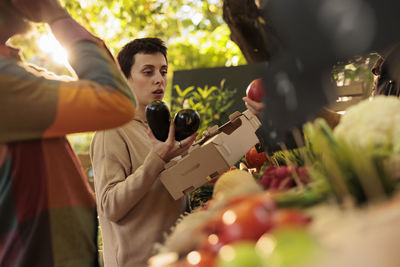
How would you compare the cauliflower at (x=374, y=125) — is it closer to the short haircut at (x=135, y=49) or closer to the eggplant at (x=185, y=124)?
the eggplant at (x=185, y=124)

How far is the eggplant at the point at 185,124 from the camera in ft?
6.27

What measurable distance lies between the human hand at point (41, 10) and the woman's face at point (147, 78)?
1001mm

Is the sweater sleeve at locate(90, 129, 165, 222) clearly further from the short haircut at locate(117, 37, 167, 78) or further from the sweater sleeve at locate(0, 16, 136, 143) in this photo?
the sweater sleeve at locate(0, 16, 136, 143)

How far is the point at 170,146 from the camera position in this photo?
6.00ft

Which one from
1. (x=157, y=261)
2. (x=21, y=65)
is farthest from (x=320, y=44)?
(x=21, y=65)

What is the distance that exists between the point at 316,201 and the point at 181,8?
710 centimetres

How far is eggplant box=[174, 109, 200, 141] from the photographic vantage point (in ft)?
6.27


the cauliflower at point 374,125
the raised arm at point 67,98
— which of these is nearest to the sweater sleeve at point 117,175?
the raised arm at point 67,98

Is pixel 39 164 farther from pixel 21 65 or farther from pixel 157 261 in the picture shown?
pixel 157 261

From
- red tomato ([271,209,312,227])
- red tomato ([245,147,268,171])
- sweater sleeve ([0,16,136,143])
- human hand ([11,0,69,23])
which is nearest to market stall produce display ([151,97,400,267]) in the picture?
red tomato ([271,209,312,227])

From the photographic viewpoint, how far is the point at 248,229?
2.43ft

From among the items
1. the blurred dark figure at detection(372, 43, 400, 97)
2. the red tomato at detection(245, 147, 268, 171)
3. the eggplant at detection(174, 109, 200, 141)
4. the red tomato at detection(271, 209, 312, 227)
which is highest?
the eggplant at detection(174, 109, 200, 141)

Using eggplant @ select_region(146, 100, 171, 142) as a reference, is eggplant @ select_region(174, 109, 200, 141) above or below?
below

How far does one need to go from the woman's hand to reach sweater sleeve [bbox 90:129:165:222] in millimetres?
29
